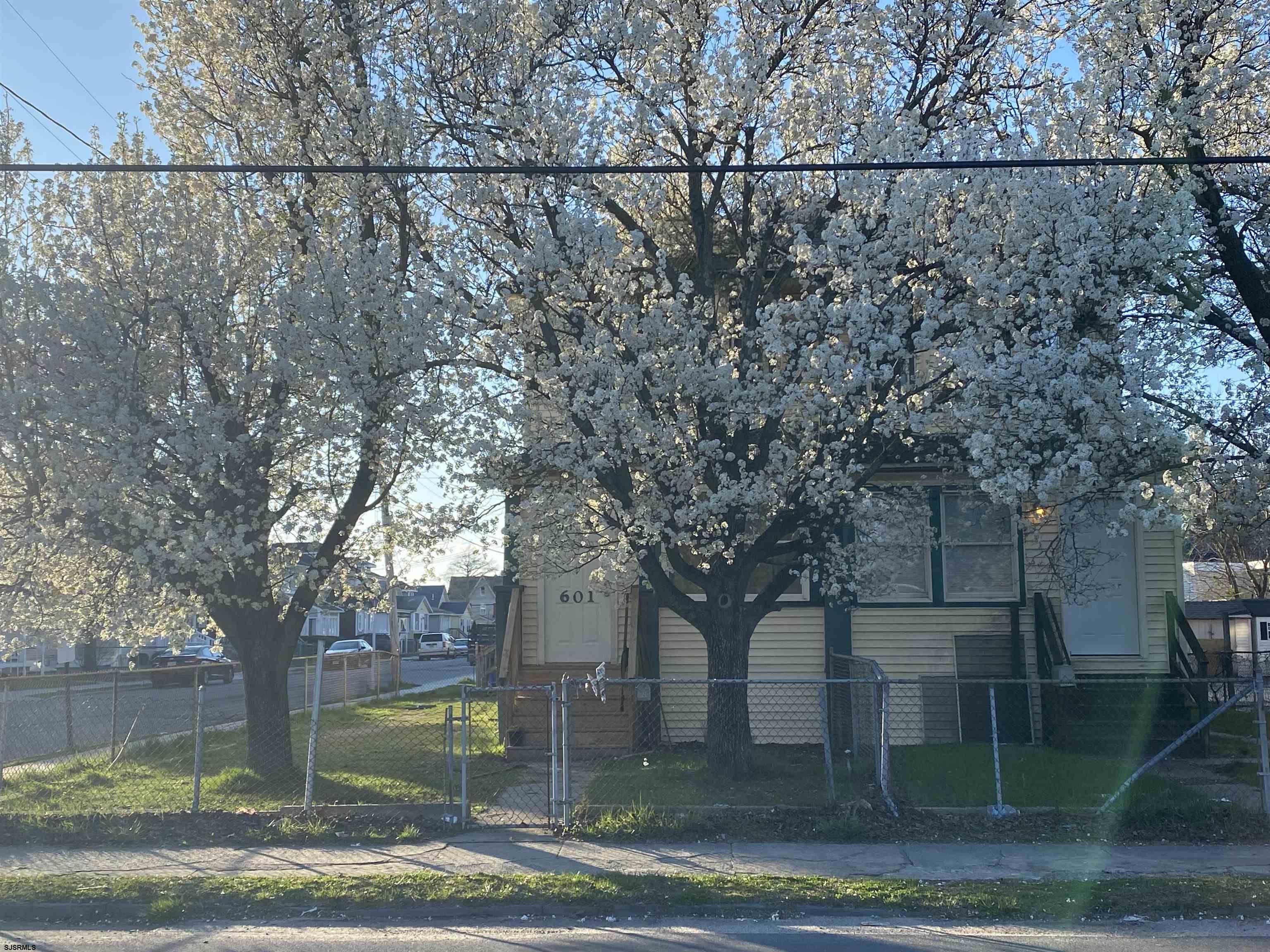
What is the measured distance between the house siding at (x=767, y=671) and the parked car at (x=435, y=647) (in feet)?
161

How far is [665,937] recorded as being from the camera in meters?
7.27

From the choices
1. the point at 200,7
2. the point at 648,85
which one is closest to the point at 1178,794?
the point at 648,85

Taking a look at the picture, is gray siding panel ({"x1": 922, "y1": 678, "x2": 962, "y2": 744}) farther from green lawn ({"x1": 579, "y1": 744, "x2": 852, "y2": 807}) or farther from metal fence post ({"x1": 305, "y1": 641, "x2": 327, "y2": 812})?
metal fence post ({"x1": 305, "y1": 641, "x2": 327, "y2": 812})

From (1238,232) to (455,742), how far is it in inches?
478

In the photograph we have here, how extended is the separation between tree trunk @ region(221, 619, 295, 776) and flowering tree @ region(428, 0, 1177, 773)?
134 inches

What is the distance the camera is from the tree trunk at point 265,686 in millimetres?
12953

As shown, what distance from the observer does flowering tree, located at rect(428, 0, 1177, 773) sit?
1011 centimetres

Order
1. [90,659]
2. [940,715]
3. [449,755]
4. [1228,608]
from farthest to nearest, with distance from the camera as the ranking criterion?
[90,659]
[1228,608]
[940,715]
[449,755]

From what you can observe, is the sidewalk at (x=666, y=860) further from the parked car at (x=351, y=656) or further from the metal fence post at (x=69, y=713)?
the parked car at (x=351, y=656)

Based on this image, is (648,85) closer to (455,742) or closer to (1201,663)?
(455,742)

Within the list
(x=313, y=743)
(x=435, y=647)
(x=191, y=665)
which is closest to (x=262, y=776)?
(x=313, y=743)

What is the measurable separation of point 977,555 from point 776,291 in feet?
18.4

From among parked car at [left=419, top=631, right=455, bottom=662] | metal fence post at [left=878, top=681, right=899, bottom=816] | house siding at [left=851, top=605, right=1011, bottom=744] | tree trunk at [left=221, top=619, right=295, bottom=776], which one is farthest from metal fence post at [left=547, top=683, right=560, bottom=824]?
parked car at [left=419, top=631, right=455, bottom=662]

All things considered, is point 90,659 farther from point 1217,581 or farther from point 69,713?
point 1217,581
